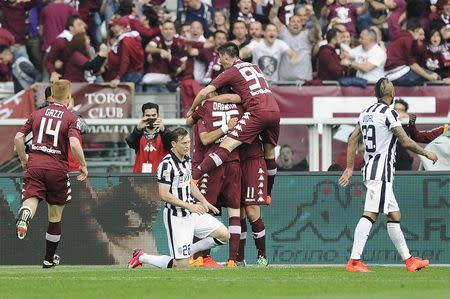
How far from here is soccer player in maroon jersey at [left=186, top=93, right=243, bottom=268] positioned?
52.5 ft

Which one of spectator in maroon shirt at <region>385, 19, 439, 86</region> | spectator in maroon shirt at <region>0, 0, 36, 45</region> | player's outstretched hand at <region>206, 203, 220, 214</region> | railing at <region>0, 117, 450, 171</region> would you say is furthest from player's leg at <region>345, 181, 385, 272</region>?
spectator in maroon shirt at <region>0, 0, 36, 45</region>

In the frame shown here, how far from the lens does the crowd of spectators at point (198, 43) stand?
21.2 m

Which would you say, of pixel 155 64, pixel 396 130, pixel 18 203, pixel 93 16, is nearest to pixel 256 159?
pixel 396 130

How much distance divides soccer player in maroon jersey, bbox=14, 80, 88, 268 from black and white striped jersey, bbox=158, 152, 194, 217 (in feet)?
2.79

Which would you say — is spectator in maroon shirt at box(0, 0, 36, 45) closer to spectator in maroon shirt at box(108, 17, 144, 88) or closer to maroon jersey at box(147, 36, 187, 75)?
spectator in maroon shirt at box(108, 17, 144, 88)

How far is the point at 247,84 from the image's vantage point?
15781 millimetres

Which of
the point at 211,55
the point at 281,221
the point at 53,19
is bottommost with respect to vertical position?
the point at 281,221

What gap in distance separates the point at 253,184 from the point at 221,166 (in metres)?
0.44

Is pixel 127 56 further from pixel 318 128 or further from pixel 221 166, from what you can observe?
pixel 221 166

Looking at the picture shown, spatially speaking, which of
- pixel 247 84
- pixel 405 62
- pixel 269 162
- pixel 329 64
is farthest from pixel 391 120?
pixel 405 62

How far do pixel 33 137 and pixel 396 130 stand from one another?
3927 mm

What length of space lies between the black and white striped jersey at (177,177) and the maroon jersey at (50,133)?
101cm

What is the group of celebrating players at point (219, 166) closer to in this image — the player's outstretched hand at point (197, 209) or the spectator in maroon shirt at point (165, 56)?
the player's outstretched hand at point (197, 209)

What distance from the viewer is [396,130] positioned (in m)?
14.9
